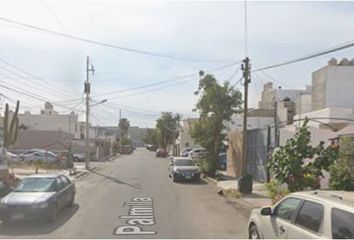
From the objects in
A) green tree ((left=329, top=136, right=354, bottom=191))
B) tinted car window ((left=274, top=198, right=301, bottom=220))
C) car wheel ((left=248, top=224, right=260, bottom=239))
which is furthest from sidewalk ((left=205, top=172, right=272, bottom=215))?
tinted car window ((left=274, top=198, right=301, bottom=220))

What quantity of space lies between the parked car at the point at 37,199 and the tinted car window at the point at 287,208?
864 cm

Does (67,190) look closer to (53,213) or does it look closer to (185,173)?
(53,213)

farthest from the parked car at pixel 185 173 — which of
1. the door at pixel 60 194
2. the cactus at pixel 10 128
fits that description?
the door at pixel 60 194

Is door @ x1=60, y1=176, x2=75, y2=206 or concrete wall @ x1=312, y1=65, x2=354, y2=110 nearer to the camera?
door @ x1=60, y1=176, x2=75, y2=206

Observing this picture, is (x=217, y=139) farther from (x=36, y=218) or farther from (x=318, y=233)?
(x=318, y=233)

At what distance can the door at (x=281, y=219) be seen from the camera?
Answer: 380 inches

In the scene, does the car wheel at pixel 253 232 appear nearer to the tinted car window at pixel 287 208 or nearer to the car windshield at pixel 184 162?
the tinted car window at pixel 287 208

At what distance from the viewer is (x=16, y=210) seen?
54.4 feet

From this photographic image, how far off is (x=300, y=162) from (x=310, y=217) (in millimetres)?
8769

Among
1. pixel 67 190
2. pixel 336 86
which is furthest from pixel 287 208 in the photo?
pixel 336 86

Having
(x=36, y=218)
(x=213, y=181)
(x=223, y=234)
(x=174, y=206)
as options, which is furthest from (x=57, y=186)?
(x=213, y=181)

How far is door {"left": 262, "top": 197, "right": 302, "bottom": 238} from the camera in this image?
Result: 31.7ft

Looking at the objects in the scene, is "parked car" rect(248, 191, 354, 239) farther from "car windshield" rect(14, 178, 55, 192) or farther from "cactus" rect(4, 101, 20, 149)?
"cactus" rect(4, 101, 20, 149)

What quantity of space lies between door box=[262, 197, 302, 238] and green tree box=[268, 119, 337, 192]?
22.4 ft
